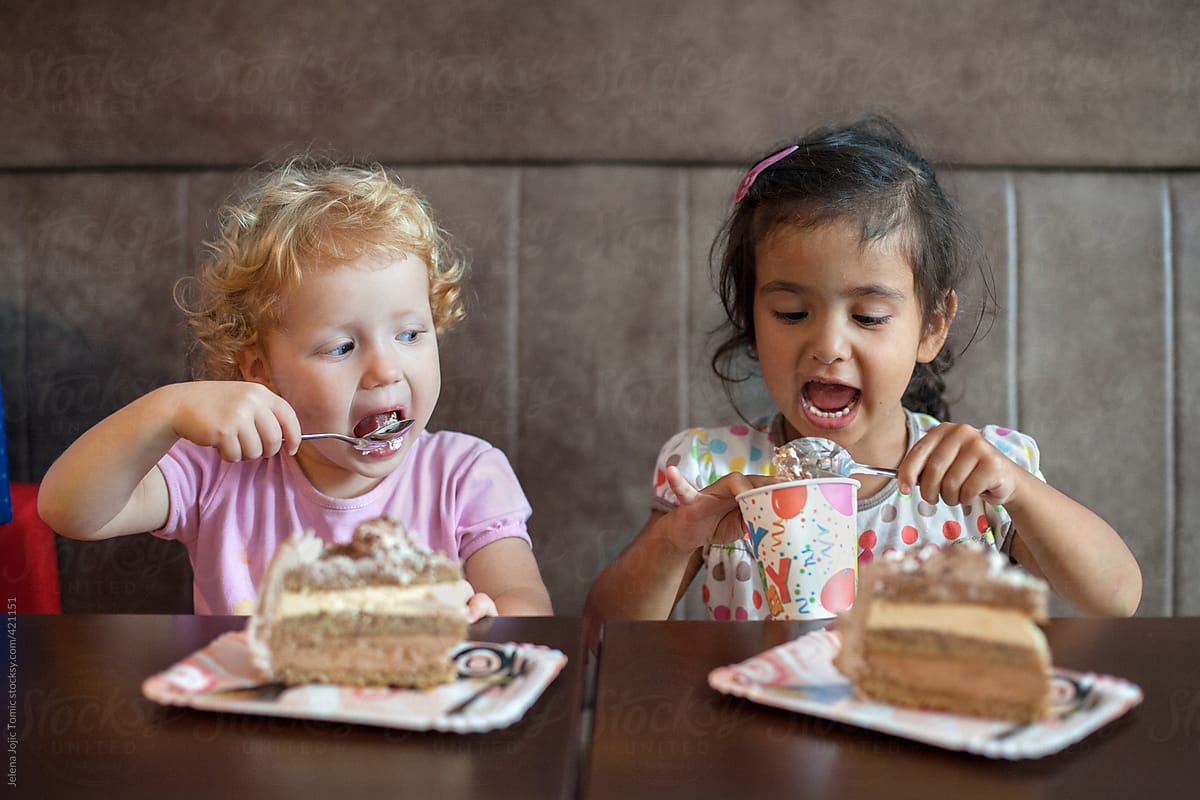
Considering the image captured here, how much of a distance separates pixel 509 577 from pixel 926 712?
0.81m

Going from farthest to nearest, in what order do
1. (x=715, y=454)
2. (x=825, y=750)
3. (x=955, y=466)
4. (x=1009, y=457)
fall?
(x=715, y=454), (x=1009, y=457), (x=955, y=466), (x=825, y=750)

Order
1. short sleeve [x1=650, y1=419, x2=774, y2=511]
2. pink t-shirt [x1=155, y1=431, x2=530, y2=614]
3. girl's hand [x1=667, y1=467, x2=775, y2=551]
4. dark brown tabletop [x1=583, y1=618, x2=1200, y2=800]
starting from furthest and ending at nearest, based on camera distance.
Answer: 1. short sleeve [x1=650, y1=419, x2=774, y2=511]
2. pink t-shirt [x1=155, y1=431, x2=530, y2=614]
3. girl's hand [x1=667, y1=467, x2=775, y2=551]
4. dark brown tabletop [x1=583, y1=618, x2=1200, y2=800]

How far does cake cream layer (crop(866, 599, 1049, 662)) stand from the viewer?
74 cm

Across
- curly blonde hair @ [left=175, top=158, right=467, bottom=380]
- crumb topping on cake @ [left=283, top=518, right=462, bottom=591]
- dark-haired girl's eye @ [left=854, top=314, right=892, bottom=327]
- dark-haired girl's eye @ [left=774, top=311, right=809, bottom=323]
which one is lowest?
crumb topping on cake @ [left=283, top=518, right=462, bottom=591]

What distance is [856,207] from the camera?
1.47 m

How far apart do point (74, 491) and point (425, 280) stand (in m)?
0.51

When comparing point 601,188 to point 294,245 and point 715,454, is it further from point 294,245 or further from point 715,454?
point 294,245

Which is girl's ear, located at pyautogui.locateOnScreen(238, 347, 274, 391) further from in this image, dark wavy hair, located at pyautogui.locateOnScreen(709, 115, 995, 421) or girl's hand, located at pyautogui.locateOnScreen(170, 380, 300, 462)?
dark wavy hair, located at pyautogui.locateOnScreen(709, 115, 995, 421)

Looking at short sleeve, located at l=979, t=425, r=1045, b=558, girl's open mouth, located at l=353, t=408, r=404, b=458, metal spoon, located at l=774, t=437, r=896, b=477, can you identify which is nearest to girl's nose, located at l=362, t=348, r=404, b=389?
girl's open mouth, located at l=353, t=408, r=404, b=458

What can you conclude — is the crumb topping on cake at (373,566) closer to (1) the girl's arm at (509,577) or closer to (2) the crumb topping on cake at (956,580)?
(2) the crumb topping on cake at (956,580)

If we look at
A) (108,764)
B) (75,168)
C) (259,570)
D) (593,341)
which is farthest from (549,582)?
(108,764)

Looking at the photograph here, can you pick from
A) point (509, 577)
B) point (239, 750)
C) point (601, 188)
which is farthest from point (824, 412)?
point (239, 750)

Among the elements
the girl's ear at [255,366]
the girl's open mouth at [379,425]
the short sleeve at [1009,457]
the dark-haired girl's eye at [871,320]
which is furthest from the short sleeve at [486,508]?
the short sleeve at [1009,457]

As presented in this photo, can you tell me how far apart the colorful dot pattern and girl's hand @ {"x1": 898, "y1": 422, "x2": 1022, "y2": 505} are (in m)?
0.27
